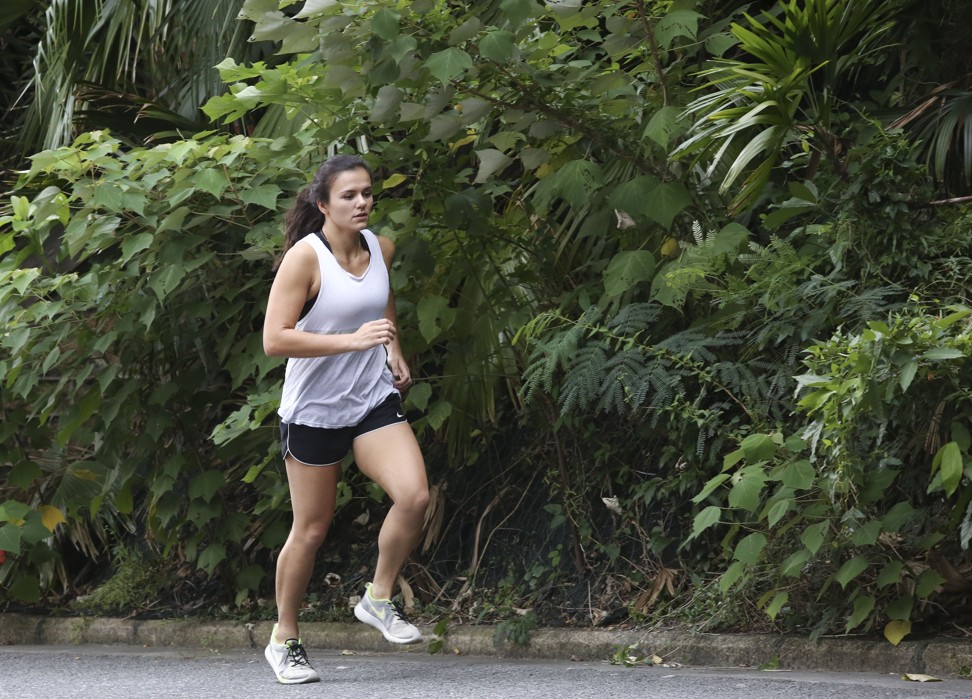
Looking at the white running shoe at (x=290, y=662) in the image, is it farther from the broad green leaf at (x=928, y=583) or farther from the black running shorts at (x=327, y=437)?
the broad green leaf at (x=928, y=583)

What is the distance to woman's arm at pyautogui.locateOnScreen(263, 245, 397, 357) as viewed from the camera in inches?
190

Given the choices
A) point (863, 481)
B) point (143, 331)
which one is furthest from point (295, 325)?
point (863, 481)

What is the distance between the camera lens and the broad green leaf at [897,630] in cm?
493

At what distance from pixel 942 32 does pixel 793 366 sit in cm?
185

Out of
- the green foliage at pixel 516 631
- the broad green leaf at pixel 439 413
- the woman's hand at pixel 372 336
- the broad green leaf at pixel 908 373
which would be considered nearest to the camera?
the broad green leaf at pixel 908 373

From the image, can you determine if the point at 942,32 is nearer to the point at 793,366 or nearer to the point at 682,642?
the point at 793,366

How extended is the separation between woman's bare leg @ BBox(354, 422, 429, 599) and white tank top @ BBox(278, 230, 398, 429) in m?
0.13

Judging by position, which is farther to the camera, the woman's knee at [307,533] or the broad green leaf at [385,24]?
the woman's knee at [307,533]

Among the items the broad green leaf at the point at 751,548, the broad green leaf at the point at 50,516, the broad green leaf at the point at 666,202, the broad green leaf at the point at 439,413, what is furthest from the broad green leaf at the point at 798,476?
the broad green leaf at the point at 50,516

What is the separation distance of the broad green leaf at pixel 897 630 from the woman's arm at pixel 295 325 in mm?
2098

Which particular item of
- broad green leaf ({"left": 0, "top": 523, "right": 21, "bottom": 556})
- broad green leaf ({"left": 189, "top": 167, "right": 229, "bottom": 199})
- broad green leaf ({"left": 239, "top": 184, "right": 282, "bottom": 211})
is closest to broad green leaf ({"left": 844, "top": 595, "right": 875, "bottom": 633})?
broad green leaf ({"left": 239, "top": 184, "right": 282, "bottom": 211})

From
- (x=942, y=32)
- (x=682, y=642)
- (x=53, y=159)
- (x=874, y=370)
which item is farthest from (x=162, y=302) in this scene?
(x=942, y=32)

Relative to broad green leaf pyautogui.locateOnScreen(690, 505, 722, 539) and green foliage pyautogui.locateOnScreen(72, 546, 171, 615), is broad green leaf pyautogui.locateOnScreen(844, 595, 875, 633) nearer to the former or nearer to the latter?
broad green leaf pyautogui.locateOnScreen(690, 505, 722, 539)

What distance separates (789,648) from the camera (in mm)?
5188
